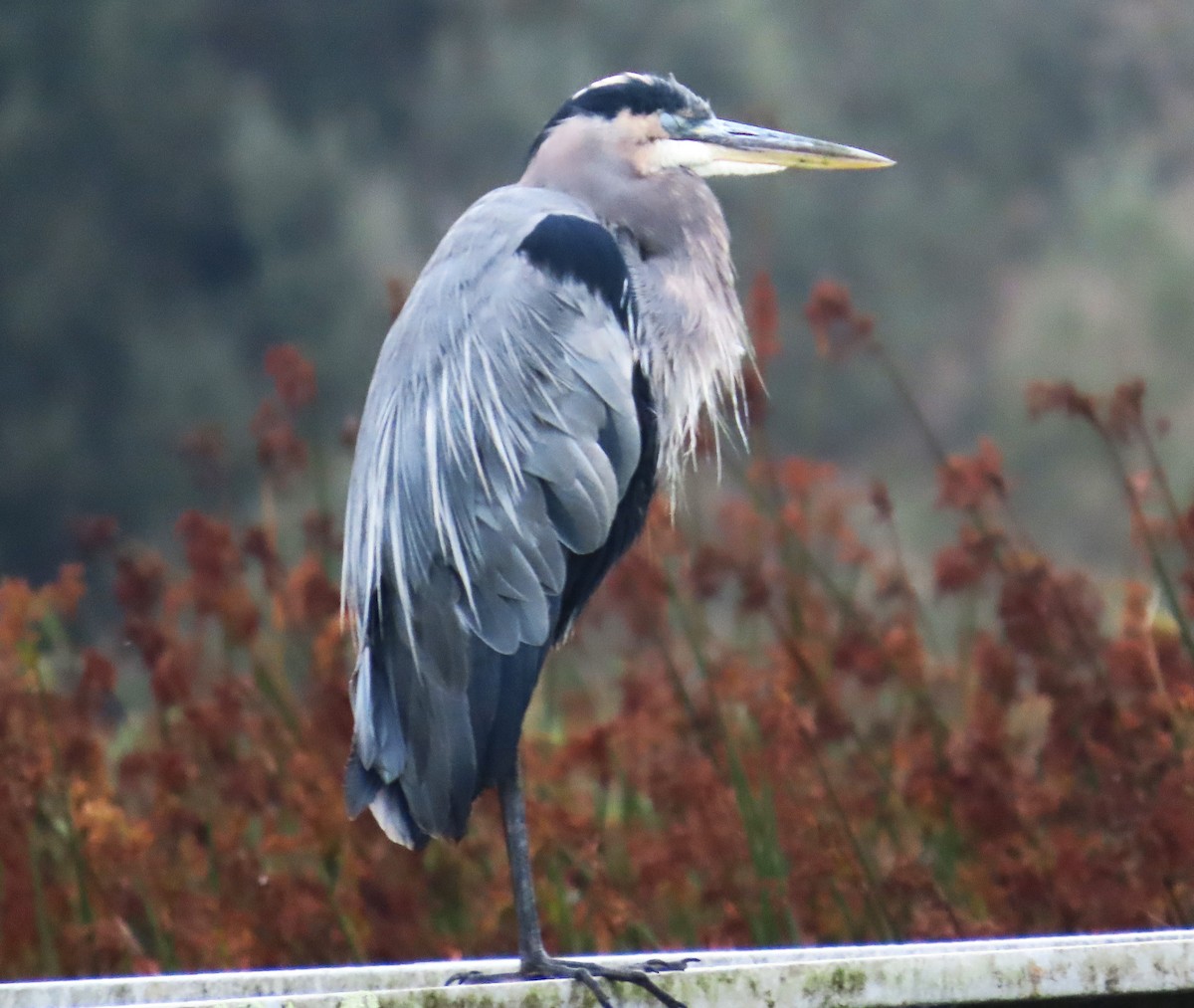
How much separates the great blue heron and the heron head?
76mm

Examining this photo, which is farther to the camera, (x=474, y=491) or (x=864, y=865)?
(x=864, y=865)

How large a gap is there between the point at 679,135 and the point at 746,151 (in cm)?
10

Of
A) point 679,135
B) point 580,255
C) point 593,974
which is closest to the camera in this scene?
point 593,974

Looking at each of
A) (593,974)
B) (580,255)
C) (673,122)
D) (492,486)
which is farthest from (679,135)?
(593,974)

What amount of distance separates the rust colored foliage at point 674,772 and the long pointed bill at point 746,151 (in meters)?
0.42

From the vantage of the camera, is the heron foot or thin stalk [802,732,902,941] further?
thin stalk [802,732,902,941]

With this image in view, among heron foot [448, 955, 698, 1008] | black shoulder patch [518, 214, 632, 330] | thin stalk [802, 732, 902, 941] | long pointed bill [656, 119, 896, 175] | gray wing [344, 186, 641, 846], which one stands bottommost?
thin stalk [802, 732, 902, 941]

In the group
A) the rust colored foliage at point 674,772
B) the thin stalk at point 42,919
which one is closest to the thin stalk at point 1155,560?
the rust colored foliage at point 674,772

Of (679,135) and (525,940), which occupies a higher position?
(679,135)

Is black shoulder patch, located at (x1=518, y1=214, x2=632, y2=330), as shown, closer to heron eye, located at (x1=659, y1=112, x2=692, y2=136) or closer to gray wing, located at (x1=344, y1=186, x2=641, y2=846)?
gray wing, located at (x1=344, y1=186, x2=641, y2=846)

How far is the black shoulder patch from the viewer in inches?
88.4

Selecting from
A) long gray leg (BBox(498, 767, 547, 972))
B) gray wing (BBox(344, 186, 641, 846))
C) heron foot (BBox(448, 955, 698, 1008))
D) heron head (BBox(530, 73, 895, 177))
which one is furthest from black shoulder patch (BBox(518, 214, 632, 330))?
heron foot (BBox(448, 955, 698, 1008))

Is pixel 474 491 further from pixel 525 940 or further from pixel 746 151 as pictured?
pixel 746 151

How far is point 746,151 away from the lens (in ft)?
8.29
